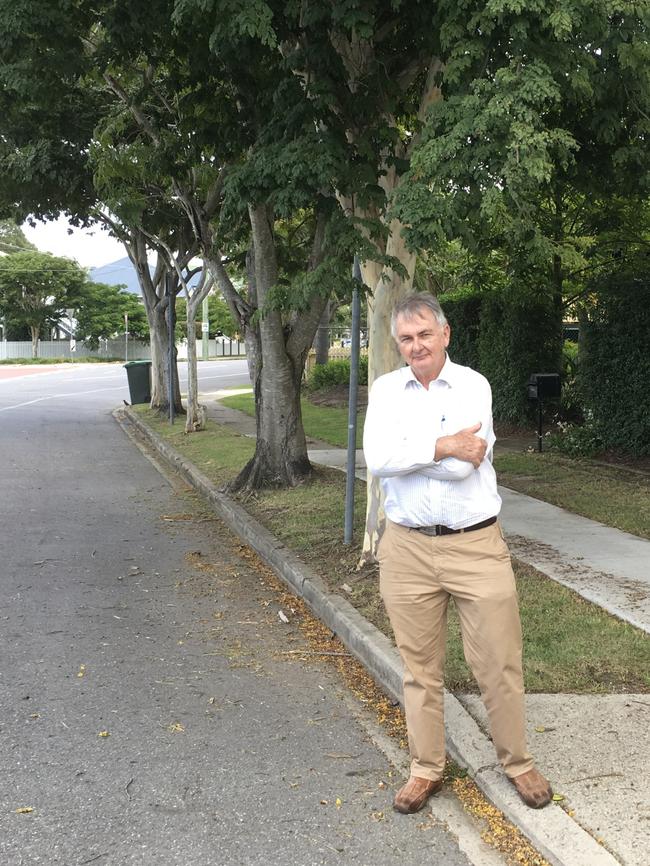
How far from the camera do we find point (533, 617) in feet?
18.7

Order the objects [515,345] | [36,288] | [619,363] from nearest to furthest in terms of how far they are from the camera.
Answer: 1. [619,363]
2. [515,345]
3. [36,288]

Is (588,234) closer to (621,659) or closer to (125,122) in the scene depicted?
(125,122)

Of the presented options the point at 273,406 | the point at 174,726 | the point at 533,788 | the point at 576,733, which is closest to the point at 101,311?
the point at 273,406

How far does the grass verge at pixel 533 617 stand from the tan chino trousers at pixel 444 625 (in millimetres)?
1002

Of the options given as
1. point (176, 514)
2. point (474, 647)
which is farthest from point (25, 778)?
point (176, 514)

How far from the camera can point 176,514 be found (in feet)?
34.1

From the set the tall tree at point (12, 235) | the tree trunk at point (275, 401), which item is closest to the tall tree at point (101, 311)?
the tall tree at point (12, 235)

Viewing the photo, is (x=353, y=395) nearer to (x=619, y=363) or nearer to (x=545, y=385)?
(x=619, y=363)

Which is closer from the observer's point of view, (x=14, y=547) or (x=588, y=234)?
(x=14, y=547)

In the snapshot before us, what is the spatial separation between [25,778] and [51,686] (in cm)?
115

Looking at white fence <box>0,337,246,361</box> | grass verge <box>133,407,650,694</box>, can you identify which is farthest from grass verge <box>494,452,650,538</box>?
white fence <box>0,337,246,361</box>

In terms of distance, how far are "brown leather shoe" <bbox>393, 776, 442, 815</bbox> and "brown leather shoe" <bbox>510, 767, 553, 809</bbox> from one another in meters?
0.34

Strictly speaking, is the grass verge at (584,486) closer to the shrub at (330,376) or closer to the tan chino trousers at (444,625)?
the tan chino trousers at (444,625)

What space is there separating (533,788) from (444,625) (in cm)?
69
